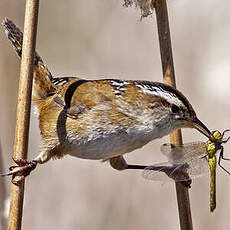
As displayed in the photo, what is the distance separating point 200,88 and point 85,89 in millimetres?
836

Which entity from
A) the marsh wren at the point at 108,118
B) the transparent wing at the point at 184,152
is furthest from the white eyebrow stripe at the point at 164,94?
the transparent wing at the point at 184,152

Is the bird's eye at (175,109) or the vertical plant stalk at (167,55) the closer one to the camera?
the vertical plant stalk at (167,55)

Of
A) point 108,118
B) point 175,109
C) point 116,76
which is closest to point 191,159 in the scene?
point 175,109

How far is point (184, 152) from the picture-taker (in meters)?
2.26

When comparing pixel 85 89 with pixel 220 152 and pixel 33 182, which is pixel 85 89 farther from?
pixel 33 182

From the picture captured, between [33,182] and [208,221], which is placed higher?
[33,182]

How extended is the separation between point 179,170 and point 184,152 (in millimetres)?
128

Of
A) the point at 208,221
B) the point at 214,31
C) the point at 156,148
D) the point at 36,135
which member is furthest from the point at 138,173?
the point at 214,31

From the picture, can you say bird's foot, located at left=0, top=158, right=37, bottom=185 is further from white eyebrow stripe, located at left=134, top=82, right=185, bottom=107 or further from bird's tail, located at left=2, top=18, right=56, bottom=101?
white eyebrow stripe, located at left=134, top=82, right=185, bottom=107

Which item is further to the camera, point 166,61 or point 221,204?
point 221,204

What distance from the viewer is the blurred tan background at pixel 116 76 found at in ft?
9.42

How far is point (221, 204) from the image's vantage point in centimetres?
272

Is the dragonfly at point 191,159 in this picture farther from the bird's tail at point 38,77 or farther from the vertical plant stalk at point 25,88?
the vertical plant stalk at point 25,88

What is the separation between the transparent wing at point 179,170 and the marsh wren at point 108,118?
14cm
